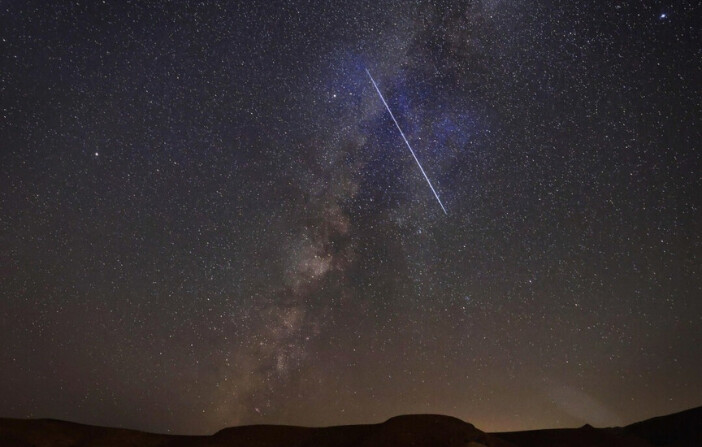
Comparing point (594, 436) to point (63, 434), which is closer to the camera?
point (63, 434)

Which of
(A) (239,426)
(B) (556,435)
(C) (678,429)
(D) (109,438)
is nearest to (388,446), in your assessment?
(A) (239,426)

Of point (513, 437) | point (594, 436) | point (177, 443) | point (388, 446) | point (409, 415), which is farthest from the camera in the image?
point (513, 437)

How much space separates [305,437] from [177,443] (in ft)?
17.4

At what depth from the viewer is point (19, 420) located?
19719 mm

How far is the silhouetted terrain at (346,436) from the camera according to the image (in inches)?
653

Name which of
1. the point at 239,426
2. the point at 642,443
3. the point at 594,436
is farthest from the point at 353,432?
Result: the point at 642,443

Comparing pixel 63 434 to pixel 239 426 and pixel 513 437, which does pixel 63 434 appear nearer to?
pixel 239 426

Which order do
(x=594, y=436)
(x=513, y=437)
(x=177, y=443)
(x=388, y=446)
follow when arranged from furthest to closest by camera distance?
(x=513, y=437)
(x=594, y=436)
(x=177, y=443)
(x=388, y=446)

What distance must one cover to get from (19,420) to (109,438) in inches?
153

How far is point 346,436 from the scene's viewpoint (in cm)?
1859

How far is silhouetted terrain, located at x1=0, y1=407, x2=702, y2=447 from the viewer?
16594 millimetres

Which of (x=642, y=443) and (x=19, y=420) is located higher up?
(x=19, y=420)

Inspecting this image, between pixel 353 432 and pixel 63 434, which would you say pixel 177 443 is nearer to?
pixel 63 434

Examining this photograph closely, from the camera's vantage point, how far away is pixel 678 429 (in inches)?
949
